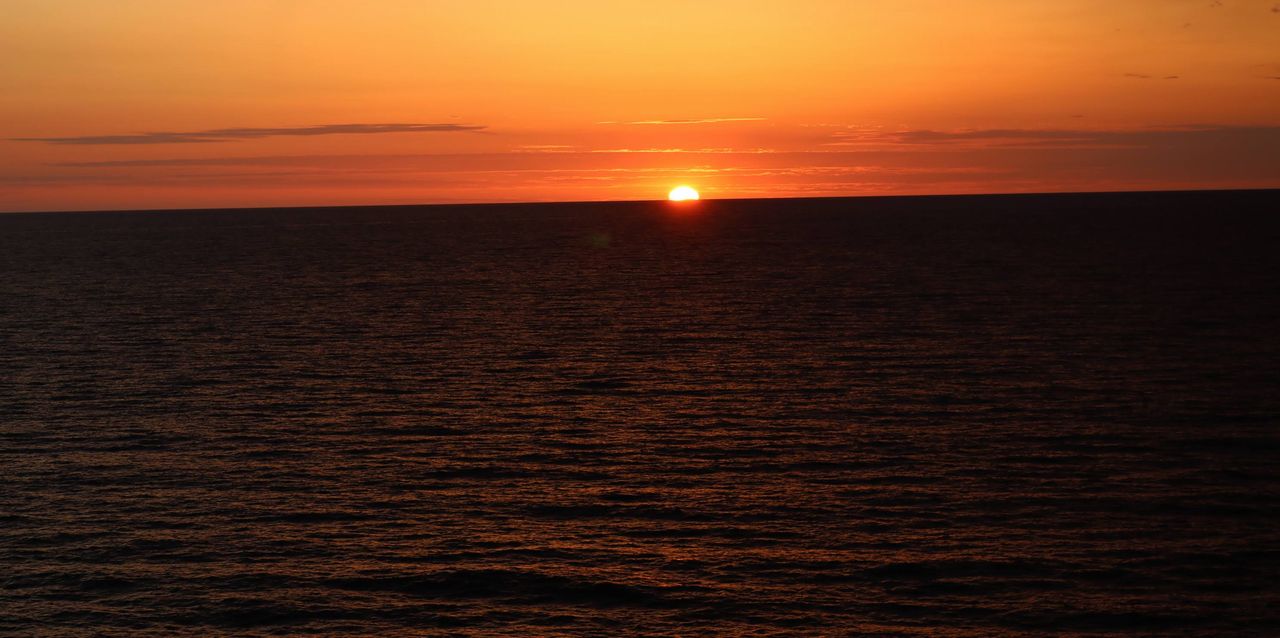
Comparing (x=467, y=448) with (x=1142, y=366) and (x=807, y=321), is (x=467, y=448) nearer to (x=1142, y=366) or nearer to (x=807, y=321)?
(x=1142, y=366)

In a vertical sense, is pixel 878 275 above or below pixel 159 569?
above

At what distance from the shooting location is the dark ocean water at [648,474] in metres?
31.5

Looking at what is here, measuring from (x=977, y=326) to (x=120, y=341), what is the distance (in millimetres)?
59309

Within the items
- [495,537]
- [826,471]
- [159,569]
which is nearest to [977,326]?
[826,471]

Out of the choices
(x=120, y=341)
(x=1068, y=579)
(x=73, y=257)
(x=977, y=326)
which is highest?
(x=73, y=257)

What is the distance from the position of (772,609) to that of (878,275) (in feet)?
332

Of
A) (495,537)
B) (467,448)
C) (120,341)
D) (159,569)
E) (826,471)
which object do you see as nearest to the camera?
(159,569)

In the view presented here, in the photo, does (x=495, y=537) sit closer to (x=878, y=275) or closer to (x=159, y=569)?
(x=159, y=569)

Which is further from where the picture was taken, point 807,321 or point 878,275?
point 878,275

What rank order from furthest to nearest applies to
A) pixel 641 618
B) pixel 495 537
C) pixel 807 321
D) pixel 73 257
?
pixel 73 257, pixel 807 321, pixel 495 537, pixel 641 618

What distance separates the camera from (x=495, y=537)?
36.6 m

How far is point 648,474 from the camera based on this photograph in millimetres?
43469

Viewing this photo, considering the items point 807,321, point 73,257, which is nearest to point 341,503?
point 807,321

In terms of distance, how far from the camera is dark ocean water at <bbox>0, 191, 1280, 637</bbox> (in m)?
31.5
